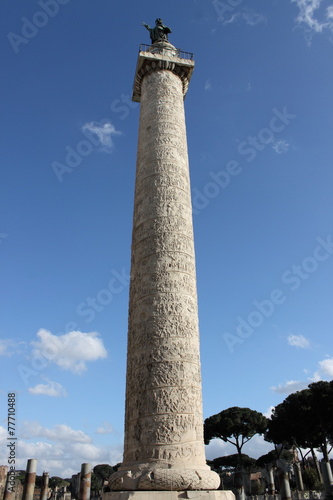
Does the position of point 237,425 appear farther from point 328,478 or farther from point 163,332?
point 163,332

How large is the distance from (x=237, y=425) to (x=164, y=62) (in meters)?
28.3

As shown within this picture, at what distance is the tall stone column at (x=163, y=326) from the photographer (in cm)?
518

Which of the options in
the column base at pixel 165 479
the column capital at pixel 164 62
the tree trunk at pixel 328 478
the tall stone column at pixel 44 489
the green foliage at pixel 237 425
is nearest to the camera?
the column base at pixel 165 479

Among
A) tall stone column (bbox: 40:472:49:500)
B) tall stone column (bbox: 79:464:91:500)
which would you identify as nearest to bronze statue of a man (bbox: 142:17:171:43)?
tall stone column (bbox: 79:464:91:500)

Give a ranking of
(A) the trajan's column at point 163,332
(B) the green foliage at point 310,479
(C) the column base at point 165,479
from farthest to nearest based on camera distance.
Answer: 1. (B) the green foliage at point 310,479
2. (A) the trajan's column at point 163,332
3. (C) the column base at point 165,479

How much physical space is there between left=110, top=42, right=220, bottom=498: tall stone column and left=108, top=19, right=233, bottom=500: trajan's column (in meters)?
0.01

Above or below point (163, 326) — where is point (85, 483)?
below

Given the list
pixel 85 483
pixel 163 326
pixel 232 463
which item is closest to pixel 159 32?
pixel 163 326

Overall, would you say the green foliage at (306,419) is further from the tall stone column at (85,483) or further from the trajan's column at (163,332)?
the trajan's column at (163,332)

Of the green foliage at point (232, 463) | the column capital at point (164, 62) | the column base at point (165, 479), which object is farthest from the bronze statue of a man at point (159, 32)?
the green foliage at point (232, 463)

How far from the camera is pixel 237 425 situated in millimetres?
30250

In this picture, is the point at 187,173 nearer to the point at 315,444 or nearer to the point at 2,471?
the point at 2,471

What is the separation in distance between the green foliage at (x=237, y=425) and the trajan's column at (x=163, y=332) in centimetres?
2696

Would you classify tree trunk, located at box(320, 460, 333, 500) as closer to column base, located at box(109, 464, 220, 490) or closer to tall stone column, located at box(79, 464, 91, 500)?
tall stone column, located at box(79, 464, 91, 500)
